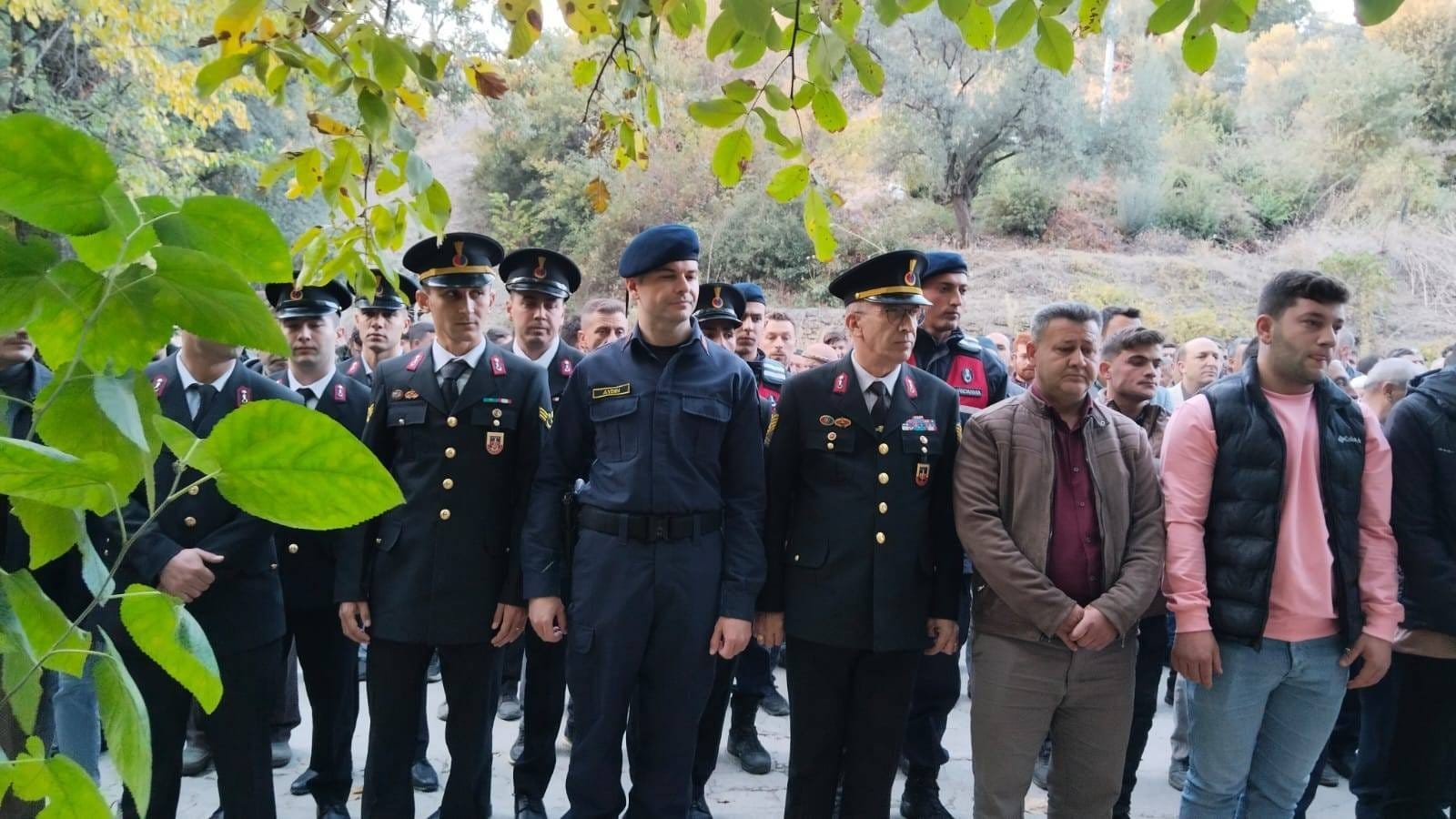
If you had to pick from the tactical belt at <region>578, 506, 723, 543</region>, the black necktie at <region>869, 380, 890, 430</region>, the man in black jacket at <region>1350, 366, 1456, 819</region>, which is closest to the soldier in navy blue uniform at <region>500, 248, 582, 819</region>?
the tactical belt at <region>578, 506, 723, 543</region>

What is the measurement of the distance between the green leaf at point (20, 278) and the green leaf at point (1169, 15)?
1.60 metres

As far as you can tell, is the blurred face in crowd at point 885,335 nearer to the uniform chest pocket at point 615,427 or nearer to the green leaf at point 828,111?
the uniform chest pocket at point 615,427

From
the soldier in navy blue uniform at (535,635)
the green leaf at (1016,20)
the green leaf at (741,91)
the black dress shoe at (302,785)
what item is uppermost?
the green leaf at (1016,20)

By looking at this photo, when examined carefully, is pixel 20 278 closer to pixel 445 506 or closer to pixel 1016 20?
pixel 1016 20

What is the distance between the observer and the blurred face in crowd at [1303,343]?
3277mm

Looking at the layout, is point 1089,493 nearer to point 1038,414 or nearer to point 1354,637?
point 1038,414

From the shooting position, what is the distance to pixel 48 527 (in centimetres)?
58

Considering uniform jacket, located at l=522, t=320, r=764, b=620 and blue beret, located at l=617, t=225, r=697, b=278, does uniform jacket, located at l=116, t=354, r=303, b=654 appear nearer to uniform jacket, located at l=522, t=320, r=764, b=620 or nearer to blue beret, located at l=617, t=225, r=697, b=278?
uniform jacket, located at l=522, t=320, r=764, b=620

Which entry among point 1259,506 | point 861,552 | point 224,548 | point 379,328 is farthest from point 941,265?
point 224,548

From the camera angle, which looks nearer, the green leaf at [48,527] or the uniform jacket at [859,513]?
the green leaf at [48,527]

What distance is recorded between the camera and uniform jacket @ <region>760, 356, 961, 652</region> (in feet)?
11.2

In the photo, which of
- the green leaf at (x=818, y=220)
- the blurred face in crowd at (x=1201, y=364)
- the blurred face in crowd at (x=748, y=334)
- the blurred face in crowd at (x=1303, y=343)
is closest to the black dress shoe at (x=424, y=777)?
the blurred face in crowd at (x=748, y=334)

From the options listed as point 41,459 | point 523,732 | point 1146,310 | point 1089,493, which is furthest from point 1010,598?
point 1146,310

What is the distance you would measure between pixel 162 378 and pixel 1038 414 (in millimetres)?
3177
